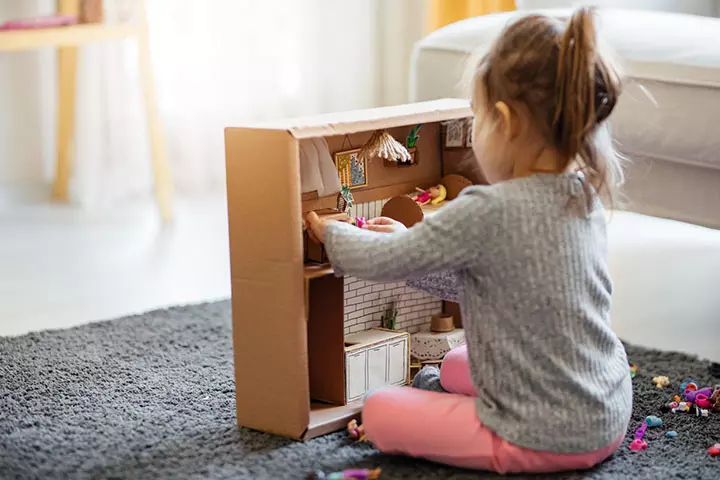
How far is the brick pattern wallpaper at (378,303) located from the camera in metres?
1.30

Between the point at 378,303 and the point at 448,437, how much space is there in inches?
13.2

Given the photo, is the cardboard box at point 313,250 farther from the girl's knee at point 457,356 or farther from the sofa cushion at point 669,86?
the sofa cushion at point 669,86

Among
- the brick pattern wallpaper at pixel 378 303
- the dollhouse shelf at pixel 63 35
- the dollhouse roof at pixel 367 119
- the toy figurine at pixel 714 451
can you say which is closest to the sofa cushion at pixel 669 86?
the dollhouse roof at pixel 367 119

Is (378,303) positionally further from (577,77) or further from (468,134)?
(577,77)

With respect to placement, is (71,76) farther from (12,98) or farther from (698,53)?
(698,53)

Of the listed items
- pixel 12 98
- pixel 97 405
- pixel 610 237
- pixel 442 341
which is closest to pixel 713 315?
pixel 610 237

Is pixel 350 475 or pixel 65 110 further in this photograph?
pixel 65 110

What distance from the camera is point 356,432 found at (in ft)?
3.71

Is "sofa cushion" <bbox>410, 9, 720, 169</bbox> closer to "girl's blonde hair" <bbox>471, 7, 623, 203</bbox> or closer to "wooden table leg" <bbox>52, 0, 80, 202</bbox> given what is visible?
"girl's blonde hair" <bbox>471, 7, 623, 203</bbox>

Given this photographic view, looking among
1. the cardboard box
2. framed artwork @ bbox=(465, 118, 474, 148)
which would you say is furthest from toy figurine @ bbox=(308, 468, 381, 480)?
framed artwork @ bbox=(465, 118, 474, 148)

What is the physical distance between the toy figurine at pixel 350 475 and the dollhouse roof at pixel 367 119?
1.14 ft

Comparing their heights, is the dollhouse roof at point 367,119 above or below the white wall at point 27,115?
above

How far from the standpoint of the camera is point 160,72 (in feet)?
8.11

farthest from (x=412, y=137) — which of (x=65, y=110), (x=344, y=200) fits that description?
(x=65, y=110)
